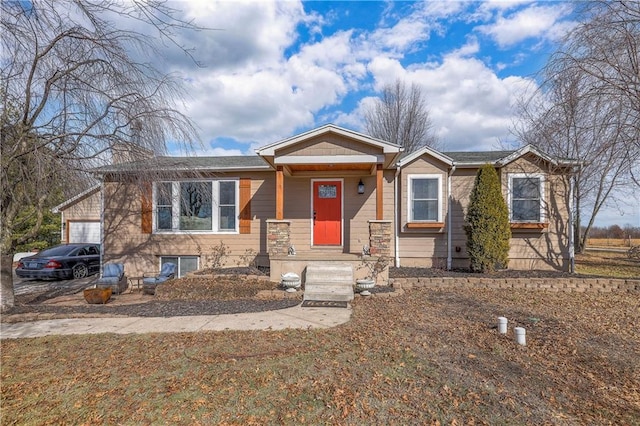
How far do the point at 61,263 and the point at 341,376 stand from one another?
39.4 ft

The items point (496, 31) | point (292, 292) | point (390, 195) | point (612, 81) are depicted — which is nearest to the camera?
point (612, 81)

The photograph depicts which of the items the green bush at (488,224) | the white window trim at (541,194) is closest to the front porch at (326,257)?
the green bush at (488,224)

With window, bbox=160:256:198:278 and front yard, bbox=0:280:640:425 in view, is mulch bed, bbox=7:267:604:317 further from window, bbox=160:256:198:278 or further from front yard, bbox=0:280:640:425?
window, bbox=160:256:198:278

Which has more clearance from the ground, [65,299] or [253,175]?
[253,175]

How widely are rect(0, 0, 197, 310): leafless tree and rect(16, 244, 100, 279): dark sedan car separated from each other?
5745mm

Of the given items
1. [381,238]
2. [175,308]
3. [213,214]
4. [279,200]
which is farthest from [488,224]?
[213,214]

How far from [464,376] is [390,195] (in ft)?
22.4

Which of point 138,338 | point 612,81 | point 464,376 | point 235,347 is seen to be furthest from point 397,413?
point 612,81

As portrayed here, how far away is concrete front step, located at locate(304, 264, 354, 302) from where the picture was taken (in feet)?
21.8

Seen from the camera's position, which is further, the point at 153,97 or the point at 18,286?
the point at 18,286

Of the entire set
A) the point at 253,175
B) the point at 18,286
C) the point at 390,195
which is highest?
the point at 253,175

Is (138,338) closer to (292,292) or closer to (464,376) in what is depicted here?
(292,292)

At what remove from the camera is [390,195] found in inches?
383

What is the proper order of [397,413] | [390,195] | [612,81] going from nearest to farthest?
[397,413] < [612,81] < [390,195]
